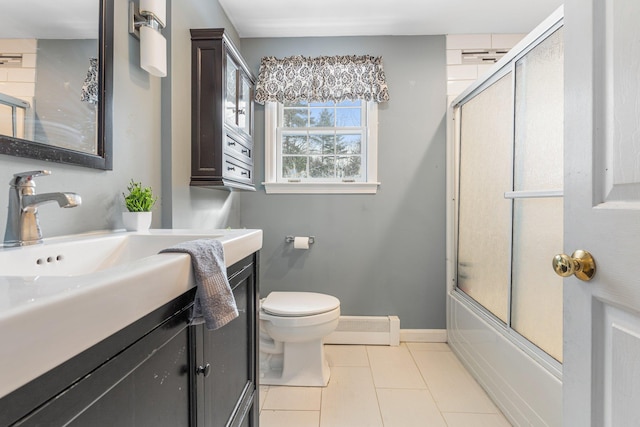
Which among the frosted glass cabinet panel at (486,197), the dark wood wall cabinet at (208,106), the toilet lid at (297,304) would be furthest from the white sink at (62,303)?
the frosted glass cabinet panel at (486,197)

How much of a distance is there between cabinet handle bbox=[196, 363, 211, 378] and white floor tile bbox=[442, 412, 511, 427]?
1.33 meters

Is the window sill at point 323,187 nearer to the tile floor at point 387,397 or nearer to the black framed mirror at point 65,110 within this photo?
the tile floor at point 387,397

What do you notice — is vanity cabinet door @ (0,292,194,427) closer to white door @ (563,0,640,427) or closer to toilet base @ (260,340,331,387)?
white door @ (563,0,640,427)

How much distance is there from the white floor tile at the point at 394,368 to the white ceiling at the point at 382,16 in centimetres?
230

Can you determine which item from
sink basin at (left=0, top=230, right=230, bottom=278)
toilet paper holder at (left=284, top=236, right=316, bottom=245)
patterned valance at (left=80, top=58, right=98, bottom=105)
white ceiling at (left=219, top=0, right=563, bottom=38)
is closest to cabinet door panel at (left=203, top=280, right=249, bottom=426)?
sink basin at (left=0, top=230, right=230, bottom=278)

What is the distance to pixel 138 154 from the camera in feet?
4.34

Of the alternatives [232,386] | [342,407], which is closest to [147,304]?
[232,386]

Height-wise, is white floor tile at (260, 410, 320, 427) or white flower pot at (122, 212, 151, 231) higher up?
white flower pot at (122, 212, 151, 231)

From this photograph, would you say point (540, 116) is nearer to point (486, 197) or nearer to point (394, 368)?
point (486, 197)

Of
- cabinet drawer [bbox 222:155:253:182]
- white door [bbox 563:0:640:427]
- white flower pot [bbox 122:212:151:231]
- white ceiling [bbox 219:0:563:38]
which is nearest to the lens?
white door [bbox 563:0:640:427]

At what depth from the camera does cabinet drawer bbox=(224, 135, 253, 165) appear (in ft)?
5.69

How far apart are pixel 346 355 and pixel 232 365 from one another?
143cm

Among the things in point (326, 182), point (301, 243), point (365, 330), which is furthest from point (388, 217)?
point (365, 330)

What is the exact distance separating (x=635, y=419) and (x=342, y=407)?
4.40 ft
